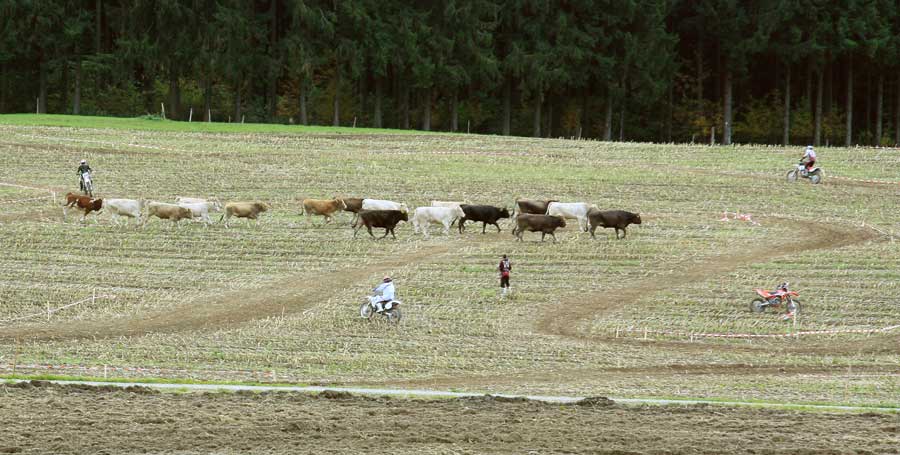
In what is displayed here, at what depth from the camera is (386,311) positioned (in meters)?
31.7

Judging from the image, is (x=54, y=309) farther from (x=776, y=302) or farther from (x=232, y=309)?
(x=776, y=302)

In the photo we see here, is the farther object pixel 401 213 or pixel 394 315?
pixel 401 213

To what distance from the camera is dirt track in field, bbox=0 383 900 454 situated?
1920cm

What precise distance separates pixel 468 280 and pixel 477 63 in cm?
5054

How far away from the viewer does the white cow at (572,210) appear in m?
44.1

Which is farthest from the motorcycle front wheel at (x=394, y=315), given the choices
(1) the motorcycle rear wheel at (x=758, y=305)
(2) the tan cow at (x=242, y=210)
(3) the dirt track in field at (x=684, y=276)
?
(2) the tan cow at (x=242, y=210)

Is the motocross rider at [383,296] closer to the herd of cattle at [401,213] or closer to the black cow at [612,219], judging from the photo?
the herd of cattle at [401,213]

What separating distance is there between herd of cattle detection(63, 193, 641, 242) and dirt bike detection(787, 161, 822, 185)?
15015 mm

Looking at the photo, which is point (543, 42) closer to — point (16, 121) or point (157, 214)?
point (16, 121)

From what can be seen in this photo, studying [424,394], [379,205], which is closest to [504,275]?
[424,394]

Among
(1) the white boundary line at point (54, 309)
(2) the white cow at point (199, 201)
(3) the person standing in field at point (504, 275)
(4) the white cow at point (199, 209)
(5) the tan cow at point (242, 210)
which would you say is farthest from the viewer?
(2) the white cow at point (199, 201)

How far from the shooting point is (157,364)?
2698 cm

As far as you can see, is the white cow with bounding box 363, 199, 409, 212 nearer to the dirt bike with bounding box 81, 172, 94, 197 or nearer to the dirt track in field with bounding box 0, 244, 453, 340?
the dirt track in field with bounding box 0, 244, 453, 340

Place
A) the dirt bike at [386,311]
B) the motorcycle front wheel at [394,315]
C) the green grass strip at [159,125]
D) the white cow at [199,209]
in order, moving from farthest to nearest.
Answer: the green grass strip at [159,125], the white cow at [199,209], the motorcycle front wheel at [394,315], the dirt bike at [386,311]
